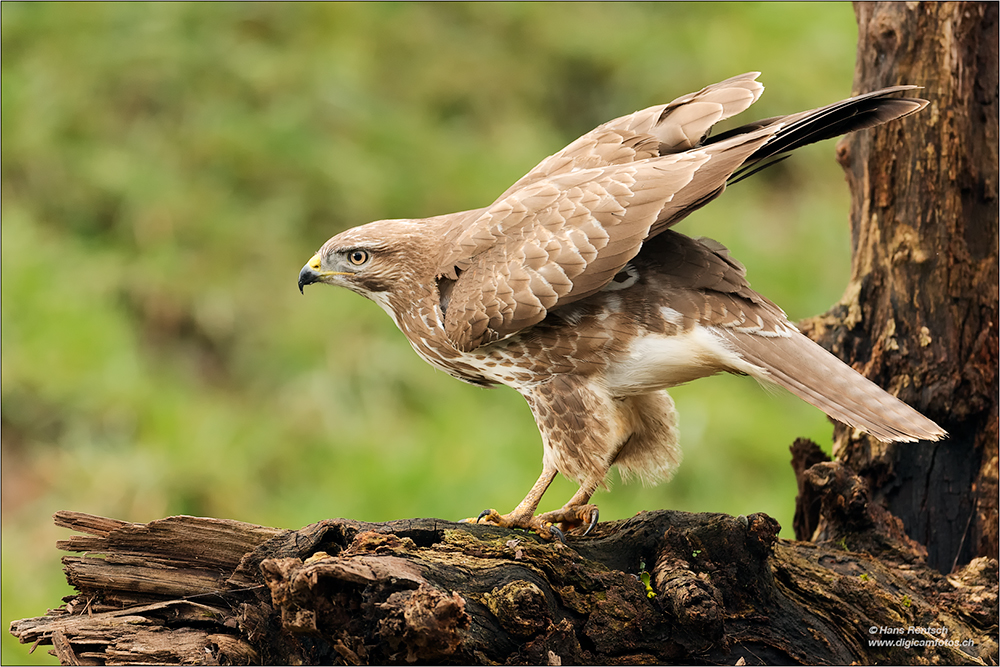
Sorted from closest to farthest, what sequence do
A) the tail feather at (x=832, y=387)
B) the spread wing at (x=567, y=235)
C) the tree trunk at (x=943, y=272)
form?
the tail feather at (x=832, y=387), the spread wing at (x=567, y=235), the tree trunk at (x=943, y=272)

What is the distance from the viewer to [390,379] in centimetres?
709

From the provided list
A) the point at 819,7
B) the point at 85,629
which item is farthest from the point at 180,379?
the point at 819,7

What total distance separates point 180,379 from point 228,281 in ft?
2.85

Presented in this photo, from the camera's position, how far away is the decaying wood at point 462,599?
308 centimetres

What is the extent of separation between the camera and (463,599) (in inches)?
123

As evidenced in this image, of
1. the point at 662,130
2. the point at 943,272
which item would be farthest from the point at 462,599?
the point at 943,272

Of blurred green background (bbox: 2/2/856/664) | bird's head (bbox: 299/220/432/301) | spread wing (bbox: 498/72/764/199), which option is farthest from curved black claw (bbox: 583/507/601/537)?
blurred green background (bbox: 2/2/856/664)

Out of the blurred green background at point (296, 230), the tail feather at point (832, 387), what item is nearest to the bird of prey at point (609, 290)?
the tail feather at point (832, 387)

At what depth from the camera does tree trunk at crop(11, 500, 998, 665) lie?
308 centimetres

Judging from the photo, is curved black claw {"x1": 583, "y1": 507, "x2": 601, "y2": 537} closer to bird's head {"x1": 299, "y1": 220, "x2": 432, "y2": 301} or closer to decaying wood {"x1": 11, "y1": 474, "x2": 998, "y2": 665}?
decaying wood {"x1": 11, "y1": 474, "x2": 998, "y2": 665}

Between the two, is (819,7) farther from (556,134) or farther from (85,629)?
(85,629)

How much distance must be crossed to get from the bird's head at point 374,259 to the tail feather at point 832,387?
1376 millimetres

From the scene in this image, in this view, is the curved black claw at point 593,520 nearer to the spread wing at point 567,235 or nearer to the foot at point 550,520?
the foot at point 550,520

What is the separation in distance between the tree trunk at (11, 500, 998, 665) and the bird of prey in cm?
42
